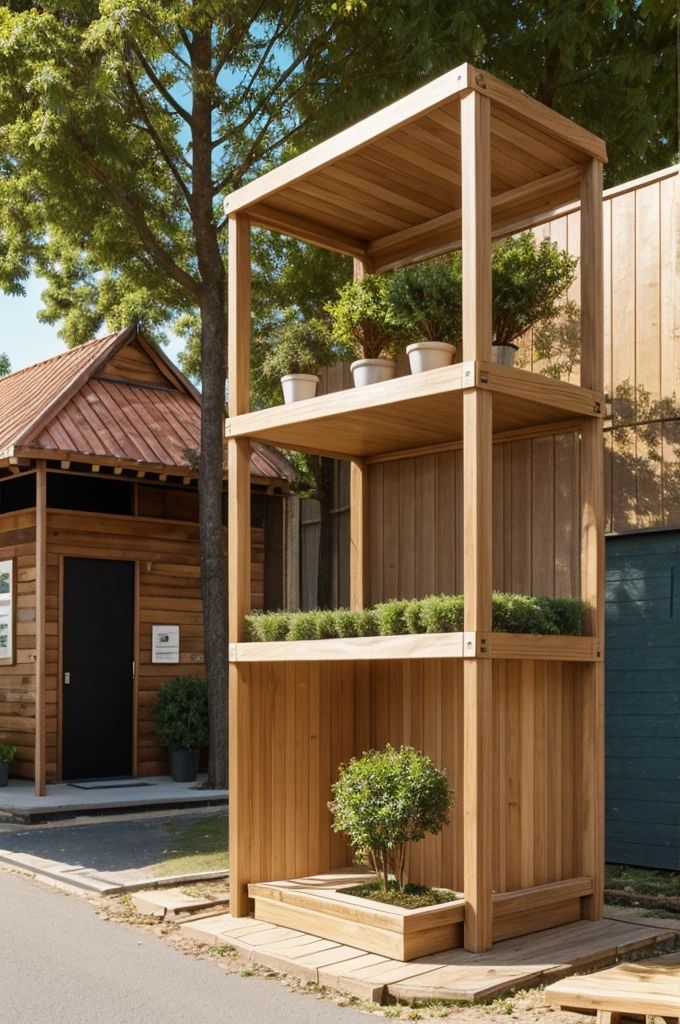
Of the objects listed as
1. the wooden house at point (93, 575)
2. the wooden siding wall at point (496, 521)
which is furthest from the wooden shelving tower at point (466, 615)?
the wooden house at point (93, 575)

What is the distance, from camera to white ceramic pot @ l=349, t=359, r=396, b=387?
6980 millimetres

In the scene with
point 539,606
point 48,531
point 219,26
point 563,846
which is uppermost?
point 219,26

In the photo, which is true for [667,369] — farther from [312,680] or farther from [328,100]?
[328,100]

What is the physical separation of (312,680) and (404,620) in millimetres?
1253

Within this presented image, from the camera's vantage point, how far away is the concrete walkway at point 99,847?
8031 millimetres

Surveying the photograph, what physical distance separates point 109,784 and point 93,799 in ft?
3.85

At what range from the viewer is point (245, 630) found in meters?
7.13

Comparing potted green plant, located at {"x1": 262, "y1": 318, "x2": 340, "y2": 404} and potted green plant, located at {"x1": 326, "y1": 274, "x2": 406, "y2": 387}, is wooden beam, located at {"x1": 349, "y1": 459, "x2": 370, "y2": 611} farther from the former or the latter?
potted green plant, located at {"x1": 262, "y1": 318, "x2": 340, "y2": 404}

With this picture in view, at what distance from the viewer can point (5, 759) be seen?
12.5 m

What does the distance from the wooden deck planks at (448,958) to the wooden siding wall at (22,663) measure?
6614mm

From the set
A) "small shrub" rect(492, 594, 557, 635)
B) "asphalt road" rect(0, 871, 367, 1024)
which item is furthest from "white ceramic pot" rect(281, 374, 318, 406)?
"asphalt road" rect(0, 871, 367, 1024)

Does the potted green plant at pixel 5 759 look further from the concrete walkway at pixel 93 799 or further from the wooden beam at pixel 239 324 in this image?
the wooden beam at pixel 239 324

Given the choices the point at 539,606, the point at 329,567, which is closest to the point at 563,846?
the point at 539,606

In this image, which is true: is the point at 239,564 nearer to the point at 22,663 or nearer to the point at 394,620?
the point at 394,620
